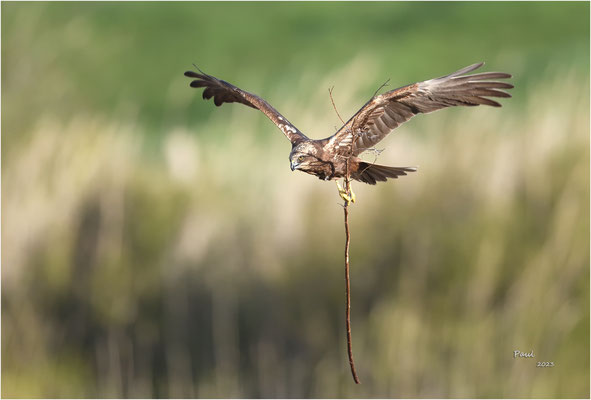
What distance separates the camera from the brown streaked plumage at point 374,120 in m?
2.11

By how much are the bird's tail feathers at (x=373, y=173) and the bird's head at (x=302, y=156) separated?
7.2 inches

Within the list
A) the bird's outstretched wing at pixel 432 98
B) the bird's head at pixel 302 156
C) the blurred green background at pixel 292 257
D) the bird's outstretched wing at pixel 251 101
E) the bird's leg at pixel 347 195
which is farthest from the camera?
the blurred green background at pixel 292 257

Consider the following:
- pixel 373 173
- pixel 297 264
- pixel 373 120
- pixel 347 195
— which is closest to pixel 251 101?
pixel 373 120

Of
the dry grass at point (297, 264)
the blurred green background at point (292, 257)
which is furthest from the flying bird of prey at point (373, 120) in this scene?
the dry grass at point (297, 264)

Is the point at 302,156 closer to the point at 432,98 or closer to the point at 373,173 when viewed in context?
the point at 373,173

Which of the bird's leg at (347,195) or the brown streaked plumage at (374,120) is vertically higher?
the brown streaked plumage at (374,120)

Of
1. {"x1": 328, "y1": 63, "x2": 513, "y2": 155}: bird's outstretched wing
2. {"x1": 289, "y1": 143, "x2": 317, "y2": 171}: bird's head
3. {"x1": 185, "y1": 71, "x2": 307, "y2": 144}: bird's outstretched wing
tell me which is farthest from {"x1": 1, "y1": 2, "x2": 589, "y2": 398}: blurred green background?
{"x1": 289, "y1": 143, "x2": 317, "y2": 171}: bird's head

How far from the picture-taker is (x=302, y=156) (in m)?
2.08

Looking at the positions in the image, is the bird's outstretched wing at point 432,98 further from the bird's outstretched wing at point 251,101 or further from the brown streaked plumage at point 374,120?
the bird's outstretched wing at point 251,101

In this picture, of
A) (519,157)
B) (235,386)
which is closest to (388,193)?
(519,157)

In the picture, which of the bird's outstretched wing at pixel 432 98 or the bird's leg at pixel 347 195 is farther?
the bird's outstretched wing at pixel 432 98

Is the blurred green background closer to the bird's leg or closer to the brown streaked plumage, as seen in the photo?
the brown streaked plumage

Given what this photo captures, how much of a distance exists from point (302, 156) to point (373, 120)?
1.34 feet

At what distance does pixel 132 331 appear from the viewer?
7578mm
